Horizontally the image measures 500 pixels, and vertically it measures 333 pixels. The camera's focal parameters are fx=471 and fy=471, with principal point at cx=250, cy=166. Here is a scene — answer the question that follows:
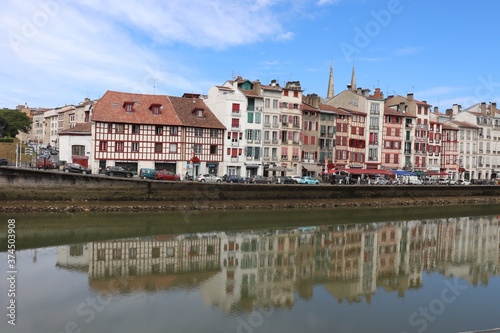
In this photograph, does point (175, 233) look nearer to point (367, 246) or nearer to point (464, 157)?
point (367, 246)

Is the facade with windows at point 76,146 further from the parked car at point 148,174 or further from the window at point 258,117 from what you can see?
the window at point 258,117

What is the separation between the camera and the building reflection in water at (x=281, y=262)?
1756 cm

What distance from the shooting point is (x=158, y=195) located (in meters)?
36.1

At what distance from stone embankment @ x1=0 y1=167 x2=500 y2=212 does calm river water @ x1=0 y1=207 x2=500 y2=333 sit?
5.61ft

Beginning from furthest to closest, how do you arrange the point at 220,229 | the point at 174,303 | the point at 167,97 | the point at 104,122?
1. the point at 167,97
2. the point at 104,122
3. the point at 220,229
4. the point at 174,303

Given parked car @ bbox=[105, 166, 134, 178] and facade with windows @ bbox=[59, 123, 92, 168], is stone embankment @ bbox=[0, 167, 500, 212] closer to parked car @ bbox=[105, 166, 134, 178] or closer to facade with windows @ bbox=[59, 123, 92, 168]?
parked car @ bbox=[105, 166, 134, 178]

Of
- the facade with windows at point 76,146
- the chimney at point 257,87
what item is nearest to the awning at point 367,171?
the chimney at point 257,87

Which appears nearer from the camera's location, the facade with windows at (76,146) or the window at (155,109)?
the facade with windows at (76,146)

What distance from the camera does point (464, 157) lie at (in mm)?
76312

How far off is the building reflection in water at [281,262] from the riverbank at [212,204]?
324 inches

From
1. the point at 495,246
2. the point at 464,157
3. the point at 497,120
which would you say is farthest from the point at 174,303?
the point at 497,120

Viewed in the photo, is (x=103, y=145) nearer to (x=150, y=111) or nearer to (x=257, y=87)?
(x=150, y=111)

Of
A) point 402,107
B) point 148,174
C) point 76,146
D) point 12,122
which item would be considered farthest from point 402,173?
point 12,122

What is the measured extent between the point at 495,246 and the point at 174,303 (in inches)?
874
